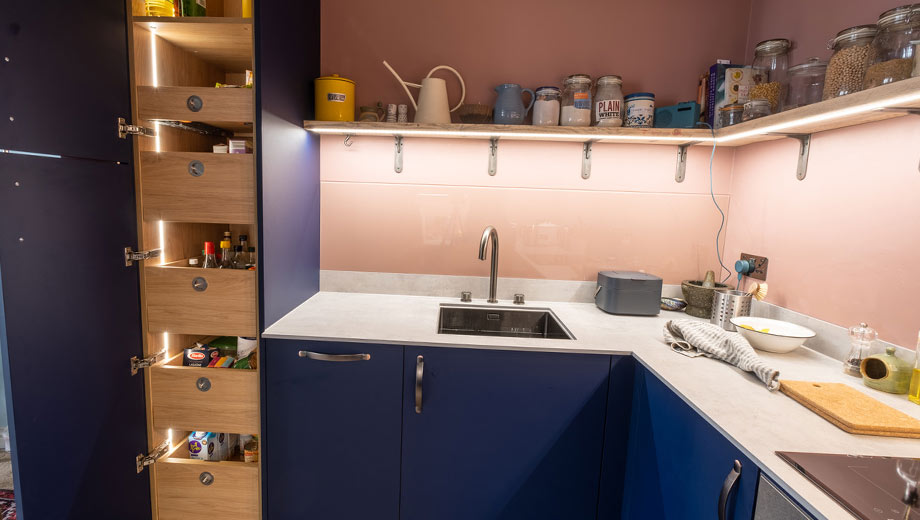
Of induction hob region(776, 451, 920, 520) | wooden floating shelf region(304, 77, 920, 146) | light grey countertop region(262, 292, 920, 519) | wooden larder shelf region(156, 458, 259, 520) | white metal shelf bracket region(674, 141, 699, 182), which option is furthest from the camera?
white metal shelf bracket region(674, 141, 699, 182)

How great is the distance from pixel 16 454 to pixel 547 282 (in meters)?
1.88

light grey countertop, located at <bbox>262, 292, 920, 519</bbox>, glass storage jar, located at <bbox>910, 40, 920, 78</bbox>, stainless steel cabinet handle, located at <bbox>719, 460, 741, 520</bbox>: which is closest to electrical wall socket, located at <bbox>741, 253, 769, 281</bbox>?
light grey countertop, located at <bbox>262, 292, 920, 519</bbox>

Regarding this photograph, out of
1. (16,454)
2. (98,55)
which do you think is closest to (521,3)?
(98,55)

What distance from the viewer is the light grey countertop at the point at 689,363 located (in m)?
0.90

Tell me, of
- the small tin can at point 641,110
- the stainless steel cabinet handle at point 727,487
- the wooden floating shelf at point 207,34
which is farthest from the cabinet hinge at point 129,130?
the stainless steel cabinet handle at point 727,487

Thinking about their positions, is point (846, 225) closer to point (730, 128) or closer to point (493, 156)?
point (730, 128)

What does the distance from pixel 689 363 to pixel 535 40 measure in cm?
151

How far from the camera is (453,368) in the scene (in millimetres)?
A: 1491

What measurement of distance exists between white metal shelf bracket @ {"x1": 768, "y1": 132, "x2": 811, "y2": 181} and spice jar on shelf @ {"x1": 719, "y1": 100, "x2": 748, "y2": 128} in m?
0.13

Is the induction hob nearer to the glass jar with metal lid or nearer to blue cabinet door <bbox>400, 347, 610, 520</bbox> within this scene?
blue cabinet door <bbox>400, 347, 610, 520</bbox>

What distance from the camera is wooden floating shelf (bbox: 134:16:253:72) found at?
4.73ft

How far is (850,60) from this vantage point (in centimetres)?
121

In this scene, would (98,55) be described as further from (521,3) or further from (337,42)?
(521,3)

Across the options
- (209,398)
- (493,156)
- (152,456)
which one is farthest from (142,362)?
(493,156)
